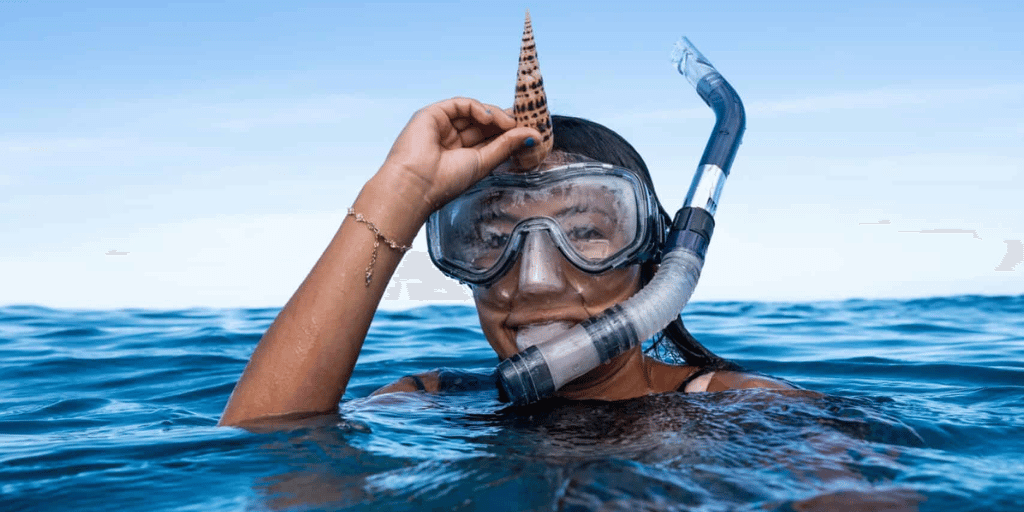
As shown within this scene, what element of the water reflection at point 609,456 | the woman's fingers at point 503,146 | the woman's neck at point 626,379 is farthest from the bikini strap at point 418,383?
the woman's fingers at point 503,146

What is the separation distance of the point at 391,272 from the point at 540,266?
1.55 feet

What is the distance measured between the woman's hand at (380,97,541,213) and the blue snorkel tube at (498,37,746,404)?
1.85 feet

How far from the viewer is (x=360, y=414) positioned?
117 inches

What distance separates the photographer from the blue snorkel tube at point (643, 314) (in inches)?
104

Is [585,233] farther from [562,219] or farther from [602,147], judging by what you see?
[602,147]

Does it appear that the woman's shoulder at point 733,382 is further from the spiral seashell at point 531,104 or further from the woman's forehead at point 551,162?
the spiral seashell at point 531,104

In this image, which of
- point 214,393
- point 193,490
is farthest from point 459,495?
point 214,393

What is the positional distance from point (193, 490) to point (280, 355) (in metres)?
0.62

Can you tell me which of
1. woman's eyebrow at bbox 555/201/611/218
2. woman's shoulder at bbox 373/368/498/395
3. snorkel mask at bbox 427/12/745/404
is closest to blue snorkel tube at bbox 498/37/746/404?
snorkel mask at bbox 427/12/745/404

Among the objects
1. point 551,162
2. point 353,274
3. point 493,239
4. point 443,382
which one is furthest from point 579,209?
point 443,382

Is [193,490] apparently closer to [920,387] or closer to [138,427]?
[138,427]

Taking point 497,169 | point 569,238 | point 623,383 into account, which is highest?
point 497,169

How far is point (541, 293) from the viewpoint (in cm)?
282

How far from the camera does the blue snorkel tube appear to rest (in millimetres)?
2645
